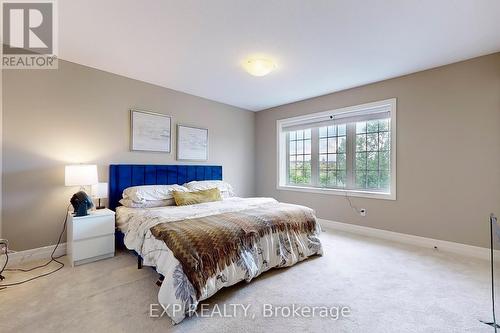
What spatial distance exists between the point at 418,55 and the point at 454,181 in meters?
1.66

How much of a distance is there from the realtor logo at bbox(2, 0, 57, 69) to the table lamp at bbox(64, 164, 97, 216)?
52.6 inches

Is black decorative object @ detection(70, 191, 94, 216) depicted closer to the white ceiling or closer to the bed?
the bed

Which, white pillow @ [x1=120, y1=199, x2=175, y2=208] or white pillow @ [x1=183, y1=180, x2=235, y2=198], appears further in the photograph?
white pillow @ [x1=183, y1=180, x2=235, y2=198]

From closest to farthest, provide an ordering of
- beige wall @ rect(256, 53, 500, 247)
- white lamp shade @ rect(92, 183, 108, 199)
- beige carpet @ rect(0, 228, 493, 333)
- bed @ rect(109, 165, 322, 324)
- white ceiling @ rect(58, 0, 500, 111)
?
beige carpet @ rect(0, 228, 493, 333) < bed @ rect(109, 165, 322, 324) < white ceiling @ rect(58, 0, 500, 111) < beige wall @ rect(256, 53, 500, 247) < white lamp shade @ rect(92, 183, 108, 199)

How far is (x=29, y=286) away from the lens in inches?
83.2

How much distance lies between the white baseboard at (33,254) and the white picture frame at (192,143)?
6.58 ft

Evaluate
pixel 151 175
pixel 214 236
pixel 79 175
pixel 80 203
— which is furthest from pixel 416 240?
pixel 79 175

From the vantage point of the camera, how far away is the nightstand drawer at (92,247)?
100.0 inches

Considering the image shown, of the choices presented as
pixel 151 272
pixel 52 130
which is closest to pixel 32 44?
pixel 52 130

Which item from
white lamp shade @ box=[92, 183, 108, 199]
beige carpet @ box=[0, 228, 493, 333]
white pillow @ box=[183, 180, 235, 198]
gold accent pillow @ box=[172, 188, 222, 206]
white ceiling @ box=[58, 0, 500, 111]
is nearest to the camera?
beige carpet @ box=[0, 228, 493, 333]

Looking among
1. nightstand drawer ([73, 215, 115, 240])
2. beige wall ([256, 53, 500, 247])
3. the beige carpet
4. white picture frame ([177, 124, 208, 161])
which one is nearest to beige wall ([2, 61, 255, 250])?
white picture frame ([177, 124, 208, 161])

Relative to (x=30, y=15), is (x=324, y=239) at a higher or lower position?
lower

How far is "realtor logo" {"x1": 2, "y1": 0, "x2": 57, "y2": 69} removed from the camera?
6.68 feet

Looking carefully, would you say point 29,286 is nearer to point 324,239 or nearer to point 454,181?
point 324,239
